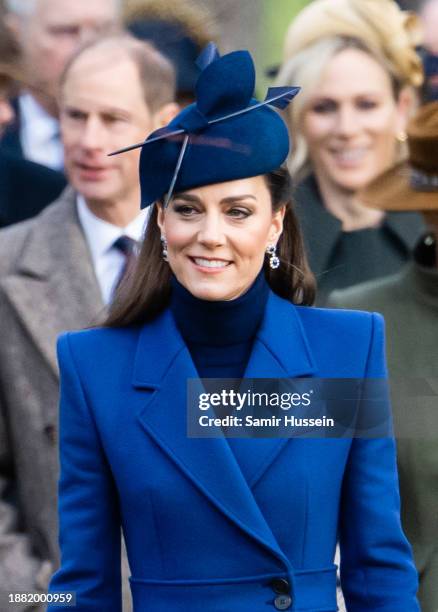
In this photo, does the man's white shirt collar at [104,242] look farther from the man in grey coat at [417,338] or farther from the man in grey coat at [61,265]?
the man in grey coat at [417,338]

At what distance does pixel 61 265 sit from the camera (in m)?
5.19

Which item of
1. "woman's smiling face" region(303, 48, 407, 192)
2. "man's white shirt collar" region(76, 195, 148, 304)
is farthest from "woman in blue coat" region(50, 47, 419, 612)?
"woman's smiling face" region(303, 48, 407, 192)

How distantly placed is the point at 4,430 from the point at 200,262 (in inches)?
55.7

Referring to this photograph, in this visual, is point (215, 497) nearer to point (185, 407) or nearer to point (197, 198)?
point (185, 407)

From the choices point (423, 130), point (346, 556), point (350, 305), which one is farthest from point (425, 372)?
point (346, 556)

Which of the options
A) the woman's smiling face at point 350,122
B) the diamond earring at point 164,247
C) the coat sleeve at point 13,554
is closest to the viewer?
the diamond earring at point 164,247

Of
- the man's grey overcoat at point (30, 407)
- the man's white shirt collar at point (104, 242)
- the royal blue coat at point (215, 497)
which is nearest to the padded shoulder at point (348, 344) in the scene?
the royal blue coat at point (215, 497)

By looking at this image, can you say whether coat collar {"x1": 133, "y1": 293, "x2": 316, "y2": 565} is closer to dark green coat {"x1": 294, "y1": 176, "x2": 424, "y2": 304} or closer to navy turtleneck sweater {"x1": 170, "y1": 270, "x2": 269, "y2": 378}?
navy turtleneck sweater {"x1": 170, "y1": 270, "x2": 269, "y2": 378}

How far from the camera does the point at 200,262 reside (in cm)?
373

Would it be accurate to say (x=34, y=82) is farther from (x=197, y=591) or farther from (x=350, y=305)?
(x=197, y=591)

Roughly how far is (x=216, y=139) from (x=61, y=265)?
154 centimetres

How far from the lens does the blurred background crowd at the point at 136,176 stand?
4859 millimetres

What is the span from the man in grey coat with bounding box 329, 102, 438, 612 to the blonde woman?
0.48 m

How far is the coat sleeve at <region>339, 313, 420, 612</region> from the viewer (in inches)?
147
